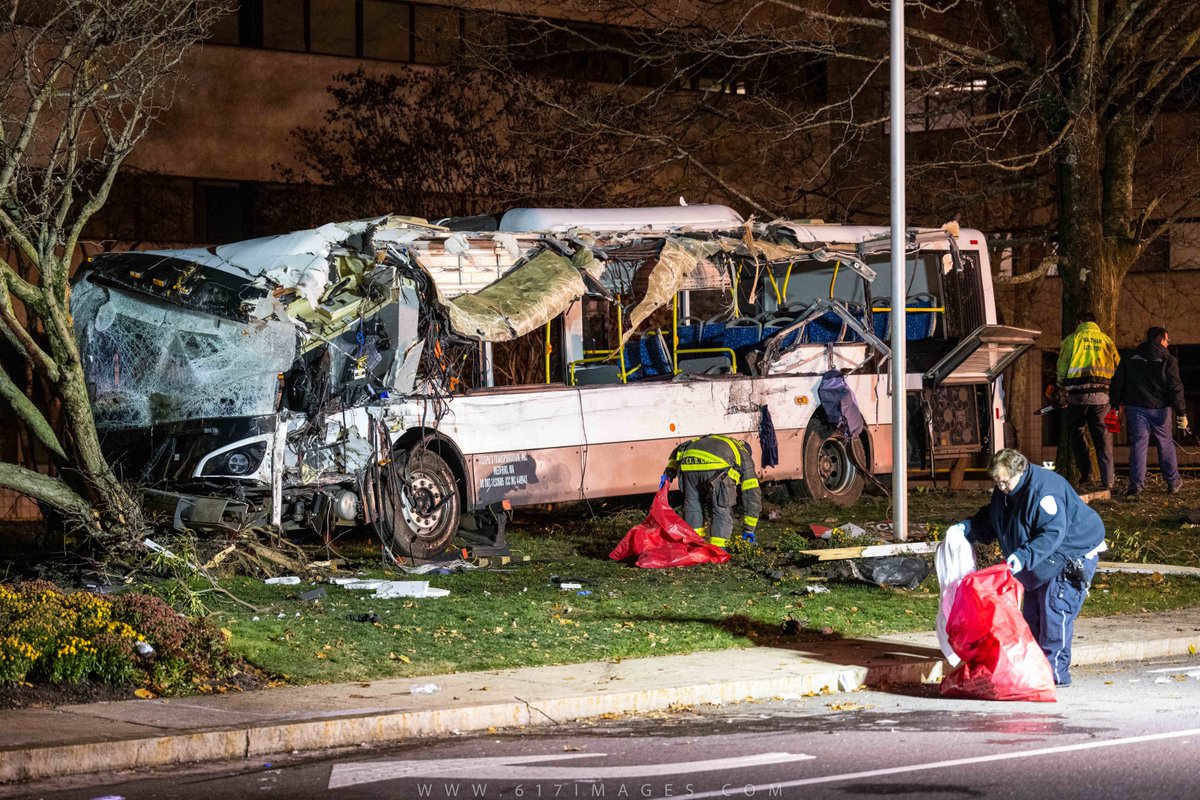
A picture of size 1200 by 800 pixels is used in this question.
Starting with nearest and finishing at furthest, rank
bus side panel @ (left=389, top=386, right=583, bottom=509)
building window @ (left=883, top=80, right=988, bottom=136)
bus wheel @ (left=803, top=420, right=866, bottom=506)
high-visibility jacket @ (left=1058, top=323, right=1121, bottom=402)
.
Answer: bus side panel @ (left=389, top=386, right=583, bottom=509), bus wheel @ (left=803, top=420, right=866, bottom=506), high-visibility jacket @ (left=1058, top=323, right=1121, bottom=402), building window @ (left=883, top=80, right=988, bottom=136)

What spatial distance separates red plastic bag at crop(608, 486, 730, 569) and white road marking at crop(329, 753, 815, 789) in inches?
244

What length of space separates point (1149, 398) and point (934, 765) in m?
12.7

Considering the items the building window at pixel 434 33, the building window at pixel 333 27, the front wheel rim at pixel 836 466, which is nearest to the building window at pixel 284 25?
the building window at pixel 333 27

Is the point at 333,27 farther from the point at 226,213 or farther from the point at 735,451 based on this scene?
the point at 735,451

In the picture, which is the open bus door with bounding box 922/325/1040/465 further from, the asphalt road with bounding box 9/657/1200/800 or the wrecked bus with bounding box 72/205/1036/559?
the asphalt road with bounding box 9/657/1200/800

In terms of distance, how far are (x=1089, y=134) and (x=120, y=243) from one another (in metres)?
13.2

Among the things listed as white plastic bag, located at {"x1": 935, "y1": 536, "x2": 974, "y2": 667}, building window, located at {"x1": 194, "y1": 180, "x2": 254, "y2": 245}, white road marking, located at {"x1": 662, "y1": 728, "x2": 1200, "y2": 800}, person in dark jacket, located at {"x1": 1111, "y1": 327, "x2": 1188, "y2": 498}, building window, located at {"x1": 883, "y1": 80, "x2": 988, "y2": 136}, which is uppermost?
building window, located at {"x1": 883, "y1": 80, "x2": 988, "y2": 136}

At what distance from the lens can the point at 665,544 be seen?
45.2ft

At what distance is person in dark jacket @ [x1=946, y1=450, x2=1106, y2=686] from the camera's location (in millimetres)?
9055

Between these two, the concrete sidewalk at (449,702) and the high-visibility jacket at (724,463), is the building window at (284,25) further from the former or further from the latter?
the concrete sidewalk at (449,702)

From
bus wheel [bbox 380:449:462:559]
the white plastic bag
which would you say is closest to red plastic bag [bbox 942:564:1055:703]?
the white plastic bag

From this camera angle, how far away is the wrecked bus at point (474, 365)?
13508 millimetres

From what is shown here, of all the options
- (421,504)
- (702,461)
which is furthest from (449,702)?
(421,504)

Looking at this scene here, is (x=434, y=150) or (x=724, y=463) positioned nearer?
(x=724, y=463)
